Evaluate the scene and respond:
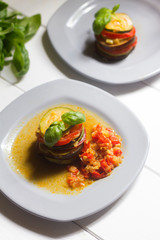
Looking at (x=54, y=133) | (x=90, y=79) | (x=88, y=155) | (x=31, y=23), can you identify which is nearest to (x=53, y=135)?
(x=54, y=133)

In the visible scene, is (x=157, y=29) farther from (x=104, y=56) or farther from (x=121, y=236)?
(x=121, y=236)

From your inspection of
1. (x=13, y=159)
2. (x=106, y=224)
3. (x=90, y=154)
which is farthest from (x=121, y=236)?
(x=13, y=159)

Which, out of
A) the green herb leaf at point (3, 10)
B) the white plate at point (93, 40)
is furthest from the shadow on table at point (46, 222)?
the green herb leaf at point (3, 10)

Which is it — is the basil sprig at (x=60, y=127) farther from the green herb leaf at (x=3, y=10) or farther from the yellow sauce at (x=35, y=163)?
the green herb leaf at (x=3, y=10)

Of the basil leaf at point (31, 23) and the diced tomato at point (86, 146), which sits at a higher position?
the basil leaf at point (31, 23)

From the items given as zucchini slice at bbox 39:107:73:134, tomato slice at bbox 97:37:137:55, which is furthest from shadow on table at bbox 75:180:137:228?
tomato slice at bbox 97:37:137:55

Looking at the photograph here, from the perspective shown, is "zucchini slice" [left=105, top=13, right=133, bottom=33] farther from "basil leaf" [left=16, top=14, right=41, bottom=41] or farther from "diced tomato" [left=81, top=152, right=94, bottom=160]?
"diced tomato" [left=81, top=152, right=94, bottom=160]

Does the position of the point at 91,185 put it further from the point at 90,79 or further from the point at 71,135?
the point at 90,79
